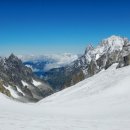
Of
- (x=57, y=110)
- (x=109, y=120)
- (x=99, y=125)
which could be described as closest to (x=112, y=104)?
(x=57, y=110)

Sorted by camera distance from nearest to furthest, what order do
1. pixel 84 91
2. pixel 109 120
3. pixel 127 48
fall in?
1. pixel 109 120
2. pixel 84 91
3. pixel 127 48

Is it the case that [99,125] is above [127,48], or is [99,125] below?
below

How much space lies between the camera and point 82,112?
109 ft

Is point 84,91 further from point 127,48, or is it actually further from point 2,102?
point 127,48

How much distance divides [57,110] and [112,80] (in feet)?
68.1

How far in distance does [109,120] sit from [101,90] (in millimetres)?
19974

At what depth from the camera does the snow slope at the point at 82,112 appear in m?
22.6

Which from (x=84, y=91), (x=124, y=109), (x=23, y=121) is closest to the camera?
(x=23, y=121)

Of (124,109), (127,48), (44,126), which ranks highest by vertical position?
(127,48)

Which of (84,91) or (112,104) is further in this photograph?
(84,91)

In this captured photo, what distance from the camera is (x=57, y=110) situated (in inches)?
1305

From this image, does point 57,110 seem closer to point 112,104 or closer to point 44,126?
point 112,104

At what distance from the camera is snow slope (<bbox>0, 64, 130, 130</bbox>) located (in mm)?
22609

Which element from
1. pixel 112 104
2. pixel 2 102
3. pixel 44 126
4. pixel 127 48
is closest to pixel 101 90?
pixel 112 104
